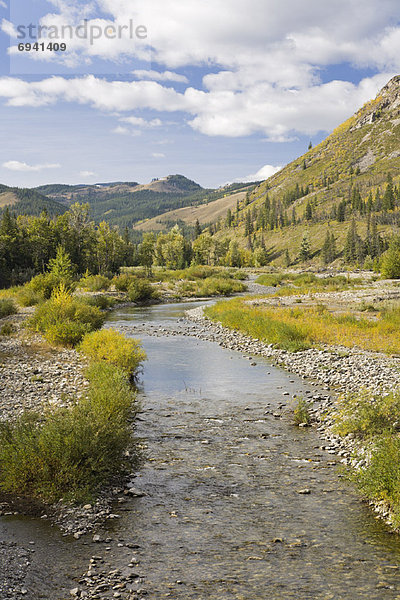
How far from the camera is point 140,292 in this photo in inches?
2085

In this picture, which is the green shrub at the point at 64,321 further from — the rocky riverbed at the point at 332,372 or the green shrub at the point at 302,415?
the green shrub at the point at 302,415

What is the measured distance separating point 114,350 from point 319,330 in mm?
12795

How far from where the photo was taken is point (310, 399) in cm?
1455

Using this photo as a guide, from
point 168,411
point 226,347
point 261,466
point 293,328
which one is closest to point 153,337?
point 226,347

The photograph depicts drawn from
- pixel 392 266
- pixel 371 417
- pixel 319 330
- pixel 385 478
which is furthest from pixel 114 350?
pixel 392 266

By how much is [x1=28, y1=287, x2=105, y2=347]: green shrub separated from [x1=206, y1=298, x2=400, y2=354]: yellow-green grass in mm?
10580

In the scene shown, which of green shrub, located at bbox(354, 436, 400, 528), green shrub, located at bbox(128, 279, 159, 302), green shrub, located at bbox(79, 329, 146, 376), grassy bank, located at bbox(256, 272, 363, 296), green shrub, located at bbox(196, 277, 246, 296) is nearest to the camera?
green shrub, located at bbox(354, 436, 400, 528)

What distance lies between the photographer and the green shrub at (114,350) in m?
17.5

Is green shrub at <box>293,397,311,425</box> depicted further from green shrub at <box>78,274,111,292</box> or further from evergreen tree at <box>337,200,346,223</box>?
evergreen tree at <box>337,200,346,223</box>

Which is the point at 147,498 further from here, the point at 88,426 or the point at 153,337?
the point at 153,337

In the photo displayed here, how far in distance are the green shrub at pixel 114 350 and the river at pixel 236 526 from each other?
14.6 ft

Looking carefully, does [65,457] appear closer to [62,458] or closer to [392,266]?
[62,458]

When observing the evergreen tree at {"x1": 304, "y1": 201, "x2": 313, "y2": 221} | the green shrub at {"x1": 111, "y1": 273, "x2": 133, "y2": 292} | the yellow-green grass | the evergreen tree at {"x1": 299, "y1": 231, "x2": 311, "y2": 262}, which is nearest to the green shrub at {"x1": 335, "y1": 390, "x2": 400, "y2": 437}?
the yellow-green grass

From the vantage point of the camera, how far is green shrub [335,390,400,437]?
10.6 metres
